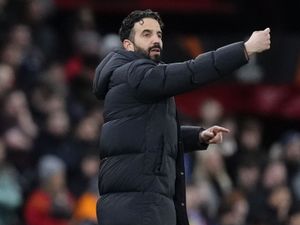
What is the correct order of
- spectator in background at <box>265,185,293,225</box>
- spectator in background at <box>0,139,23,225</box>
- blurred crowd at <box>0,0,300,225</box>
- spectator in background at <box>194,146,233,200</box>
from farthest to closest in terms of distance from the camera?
1. spectator in background at <box>194,146,233,200</box>
2. spectator in background at <box>265,185,293,225</box>
3. blurred crowd at <box>0,0,300,225</box>
4. spectator in background at <box>0,139,23,225</box>

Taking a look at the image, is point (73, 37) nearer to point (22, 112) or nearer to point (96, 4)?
point (96, 4)

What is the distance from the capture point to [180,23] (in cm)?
1862

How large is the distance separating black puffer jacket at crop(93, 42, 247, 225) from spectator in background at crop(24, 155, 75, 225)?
4224 millimetres

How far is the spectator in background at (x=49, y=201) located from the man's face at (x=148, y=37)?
447 centimetres

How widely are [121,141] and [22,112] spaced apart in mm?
5400

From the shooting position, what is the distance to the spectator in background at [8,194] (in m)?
12.5

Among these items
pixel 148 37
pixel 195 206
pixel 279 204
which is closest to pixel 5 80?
pixel 195 206

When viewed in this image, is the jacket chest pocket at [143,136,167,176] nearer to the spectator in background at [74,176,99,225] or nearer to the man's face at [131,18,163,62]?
the man's face at [131,18,163,62]

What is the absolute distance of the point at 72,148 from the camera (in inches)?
544

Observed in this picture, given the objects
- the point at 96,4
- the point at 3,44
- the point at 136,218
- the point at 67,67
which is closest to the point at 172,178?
the point at 136,218

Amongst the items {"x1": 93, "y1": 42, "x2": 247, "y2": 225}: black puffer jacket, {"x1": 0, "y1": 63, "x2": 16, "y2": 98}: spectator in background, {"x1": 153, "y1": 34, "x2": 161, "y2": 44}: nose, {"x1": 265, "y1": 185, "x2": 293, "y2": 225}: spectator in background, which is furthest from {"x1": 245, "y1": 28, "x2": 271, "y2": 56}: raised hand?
{"x1": 265, "y1": 185, "x2": 293, "y2": 225}: spectator in background

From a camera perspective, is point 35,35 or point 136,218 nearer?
point 136,218

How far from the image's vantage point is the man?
26.6ft

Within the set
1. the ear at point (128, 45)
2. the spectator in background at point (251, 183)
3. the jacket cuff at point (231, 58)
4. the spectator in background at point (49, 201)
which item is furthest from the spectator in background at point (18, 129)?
the jacket cuff at point (231, 58)
